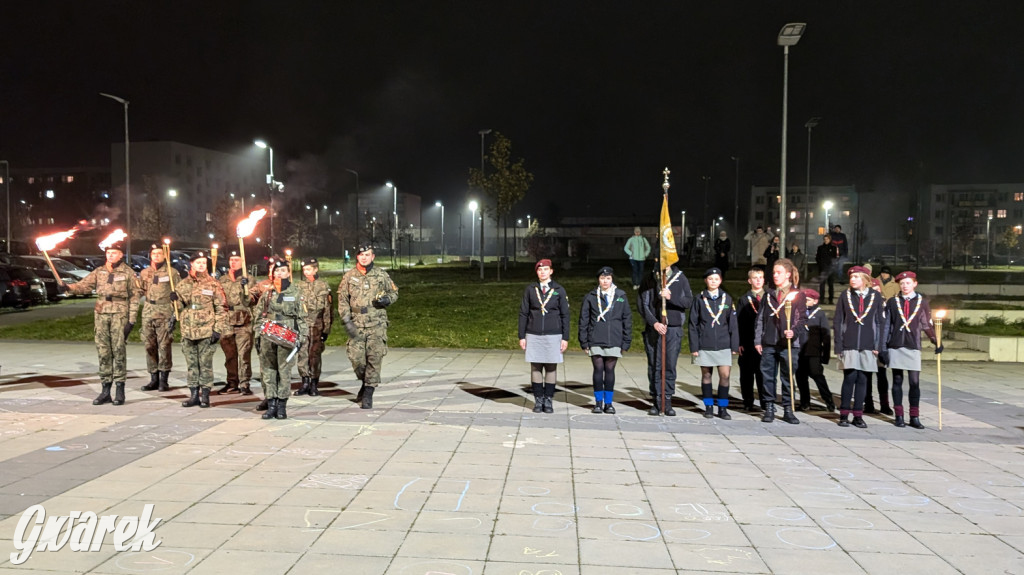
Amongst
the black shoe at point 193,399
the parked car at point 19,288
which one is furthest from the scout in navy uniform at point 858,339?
the parked car at point 19,288

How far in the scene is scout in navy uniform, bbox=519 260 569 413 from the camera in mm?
9383

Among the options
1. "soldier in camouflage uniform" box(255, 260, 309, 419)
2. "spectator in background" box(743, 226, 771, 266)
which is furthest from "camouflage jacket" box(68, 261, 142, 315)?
"spectator in background" box(743, 226, 771, 266)

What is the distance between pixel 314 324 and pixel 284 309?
1.77 meters

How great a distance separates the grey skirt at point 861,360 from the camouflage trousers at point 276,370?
6810 mm

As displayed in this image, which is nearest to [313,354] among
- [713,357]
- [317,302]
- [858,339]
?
[317,302]

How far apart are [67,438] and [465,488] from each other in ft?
15.3

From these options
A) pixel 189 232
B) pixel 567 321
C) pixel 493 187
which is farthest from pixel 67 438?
pixel 189 232

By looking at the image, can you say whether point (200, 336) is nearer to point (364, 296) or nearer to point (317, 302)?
point (317, 302)

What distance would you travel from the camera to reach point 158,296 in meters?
10.4

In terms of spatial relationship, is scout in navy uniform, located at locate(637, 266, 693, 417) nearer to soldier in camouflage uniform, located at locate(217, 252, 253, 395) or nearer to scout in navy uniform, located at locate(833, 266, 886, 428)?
scout in navy uniform, located at locate(833, 266, 886, 428)

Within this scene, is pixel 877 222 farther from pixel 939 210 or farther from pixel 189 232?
pixel 189 232

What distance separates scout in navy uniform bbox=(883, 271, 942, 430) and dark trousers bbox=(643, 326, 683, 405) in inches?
101

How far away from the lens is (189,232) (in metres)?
84.8

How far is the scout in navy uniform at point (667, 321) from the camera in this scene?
9.26 metres
